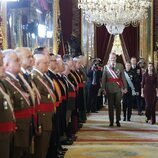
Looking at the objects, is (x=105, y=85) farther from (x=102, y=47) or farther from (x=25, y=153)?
(x=102, y=47)

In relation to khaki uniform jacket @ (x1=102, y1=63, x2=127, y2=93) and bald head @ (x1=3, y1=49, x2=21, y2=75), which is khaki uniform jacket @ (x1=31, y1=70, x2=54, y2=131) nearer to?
bald head @ (x1=3, y1=49, x2=21, y2=75)

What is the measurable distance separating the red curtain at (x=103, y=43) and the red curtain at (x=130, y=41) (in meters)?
0.58

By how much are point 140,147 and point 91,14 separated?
7.62m

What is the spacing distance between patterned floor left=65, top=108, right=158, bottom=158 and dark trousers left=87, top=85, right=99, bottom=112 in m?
2.27

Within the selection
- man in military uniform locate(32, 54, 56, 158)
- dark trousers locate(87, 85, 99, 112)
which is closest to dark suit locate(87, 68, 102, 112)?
dark trousers locate(87, 85, 99, 112)

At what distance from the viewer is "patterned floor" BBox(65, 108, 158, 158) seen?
8039mm

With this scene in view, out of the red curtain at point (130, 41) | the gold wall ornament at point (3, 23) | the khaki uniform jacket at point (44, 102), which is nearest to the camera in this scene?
the khaki uniform jacket at point (44, 102)

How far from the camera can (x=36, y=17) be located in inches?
385

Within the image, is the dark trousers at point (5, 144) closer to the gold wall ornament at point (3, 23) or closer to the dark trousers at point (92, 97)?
the gold wall ornament at point (3, 23)

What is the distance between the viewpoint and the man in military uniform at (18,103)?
5.02 meters

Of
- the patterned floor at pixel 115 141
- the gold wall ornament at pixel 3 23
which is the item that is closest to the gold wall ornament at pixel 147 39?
the patterned floor at pixel 115 141

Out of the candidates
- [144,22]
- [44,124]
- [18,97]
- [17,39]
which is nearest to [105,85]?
[17,39]

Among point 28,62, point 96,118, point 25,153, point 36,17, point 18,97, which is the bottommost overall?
point 96,118

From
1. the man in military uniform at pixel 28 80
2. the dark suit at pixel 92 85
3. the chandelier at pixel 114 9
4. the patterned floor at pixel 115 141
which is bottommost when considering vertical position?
the patterned floor at pixel 115 141
